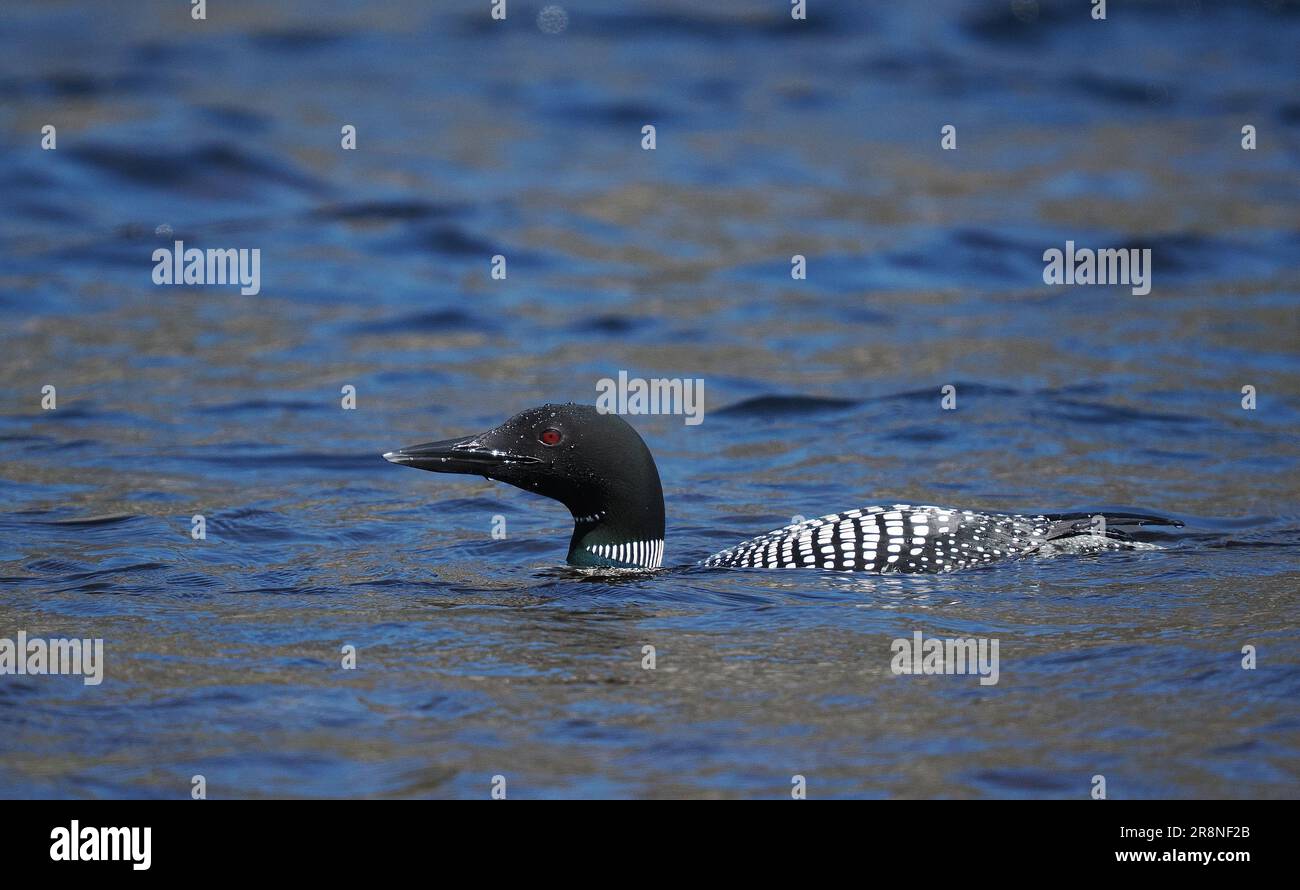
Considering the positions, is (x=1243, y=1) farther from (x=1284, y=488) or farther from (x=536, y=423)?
(x=536, y=423)

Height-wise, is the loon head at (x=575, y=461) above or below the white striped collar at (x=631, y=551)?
above

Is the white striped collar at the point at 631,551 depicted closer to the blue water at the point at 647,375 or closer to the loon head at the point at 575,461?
the loon head at the point at 575,461

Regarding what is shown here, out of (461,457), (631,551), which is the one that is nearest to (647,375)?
(631,551)

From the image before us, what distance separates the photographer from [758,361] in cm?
1097

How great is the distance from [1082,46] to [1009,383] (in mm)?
9431

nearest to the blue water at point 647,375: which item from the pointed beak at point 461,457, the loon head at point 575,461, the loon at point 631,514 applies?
the loon at point 631,514

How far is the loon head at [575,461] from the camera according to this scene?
6.55m

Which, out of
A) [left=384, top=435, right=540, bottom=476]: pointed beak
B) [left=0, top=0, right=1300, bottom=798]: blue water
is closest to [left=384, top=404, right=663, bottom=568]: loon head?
[left=384, top=435, right=540, bottom=476]: pointed beak

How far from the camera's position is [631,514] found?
260 inches

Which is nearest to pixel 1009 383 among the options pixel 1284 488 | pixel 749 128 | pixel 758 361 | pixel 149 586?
pixel 758 361

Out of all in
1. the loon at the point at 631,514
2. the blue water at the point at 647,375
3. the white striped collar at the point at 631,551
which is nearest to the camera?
the blue water at the point at 647,375

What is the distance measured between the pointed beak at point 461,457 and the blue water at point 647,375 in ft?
1.50

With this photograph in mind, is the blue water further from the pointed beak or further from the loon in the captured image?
the pointed beak

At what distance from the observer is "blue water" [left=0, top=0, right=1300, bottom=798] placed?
17.2 ft
